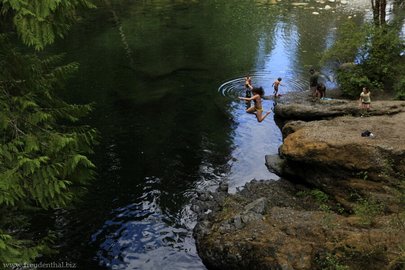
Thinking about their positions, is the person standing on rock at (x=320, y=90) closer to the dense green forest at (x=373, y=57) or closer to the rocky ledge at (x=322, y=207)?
the dense green forest at (x=373, y=57)

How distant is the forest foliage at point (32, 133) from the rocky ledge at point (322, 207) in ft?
19.2

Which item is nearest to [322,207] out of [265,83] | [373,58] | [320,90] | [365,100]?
[365,100]

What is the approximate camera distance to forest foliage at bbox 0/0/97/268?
8414 millimetres

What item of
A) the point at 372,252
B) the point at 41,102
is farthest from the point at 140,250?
the point at 372,252

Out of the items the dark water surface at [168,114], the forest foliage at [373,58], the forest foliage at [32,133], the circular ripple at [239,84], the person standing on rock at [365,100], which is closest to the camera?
the forest foliage at [32,133]

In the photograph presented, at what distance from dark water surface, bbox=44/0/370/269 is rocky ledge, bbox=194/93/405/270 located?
3.68 ft

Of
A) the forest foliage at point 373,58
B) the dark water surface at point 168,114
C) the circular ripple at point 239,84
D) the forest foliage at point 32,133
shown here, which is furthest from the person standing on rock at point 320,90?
the forest foliage at point 32,133

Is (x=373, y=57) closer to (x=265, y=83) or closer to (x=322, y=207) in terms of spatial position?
(x=265, y=83)

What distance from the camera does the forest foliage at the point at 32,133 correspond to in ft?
27.6

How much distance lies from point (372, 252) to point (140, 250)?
25.4 ft

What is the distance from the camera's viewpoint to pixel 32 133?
9516 millimetres

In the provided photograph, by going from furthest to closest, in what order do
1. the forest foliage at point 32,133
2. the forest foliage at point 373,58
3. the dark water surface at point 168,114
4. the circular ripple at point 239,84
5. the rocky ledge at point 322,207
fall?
the circular ripple at point 239,84, the forest foliage at point 373,58, the dark water surface at point 168,114, the rocky ledge at point 322,207, the forest foliage at point 32,133

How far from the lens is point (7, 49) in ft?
33.6

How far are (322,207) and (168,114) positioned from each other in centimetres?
1420
